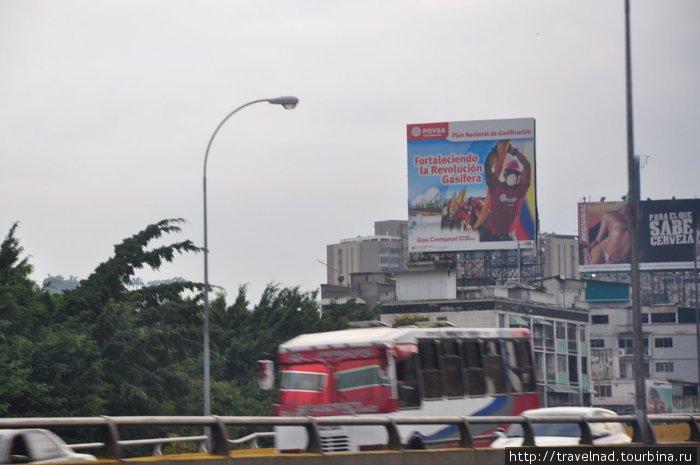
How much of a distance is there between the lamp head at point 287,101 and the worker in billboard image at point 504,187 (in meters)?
61.4

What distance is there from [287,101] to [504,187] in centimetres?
6231

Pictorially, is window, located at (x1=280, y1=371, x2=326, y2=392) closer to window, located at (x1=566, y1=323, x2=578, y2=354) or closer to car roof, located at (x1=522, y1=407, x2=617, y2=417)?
car roof, located at (x1=522, y1=407, x2=617, y2=417)

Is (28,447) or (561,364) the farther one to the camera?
(561,364)

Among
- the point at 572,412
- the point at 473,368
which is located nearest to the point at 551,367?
the point at 473,368

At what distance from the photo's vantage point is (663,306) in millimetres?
141875

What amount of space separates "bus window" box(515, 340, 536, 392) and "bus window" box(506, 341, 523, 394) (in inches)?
6.1

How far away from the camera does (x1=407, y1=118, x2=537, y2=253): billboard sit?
3652 inches

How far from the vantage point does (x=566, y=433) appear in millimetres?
19031

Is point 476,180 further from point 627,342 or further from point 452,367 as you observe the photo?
point 452,367

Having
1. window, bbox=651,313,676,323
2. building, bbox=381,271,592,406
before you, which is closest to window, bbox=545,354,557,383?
building, bbox=381,271,592,406

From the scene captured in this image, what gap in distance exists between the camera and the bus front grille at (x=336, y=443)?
20.2 metres

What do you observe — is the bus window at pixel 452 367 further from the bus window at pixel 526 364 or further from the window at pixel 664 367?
the window at pixel 664 367

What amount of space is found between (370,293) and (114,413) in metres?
86.4

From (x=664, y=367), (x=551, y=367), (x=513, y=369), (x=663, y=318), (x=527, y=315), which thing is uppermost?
(x=513, y=369)
